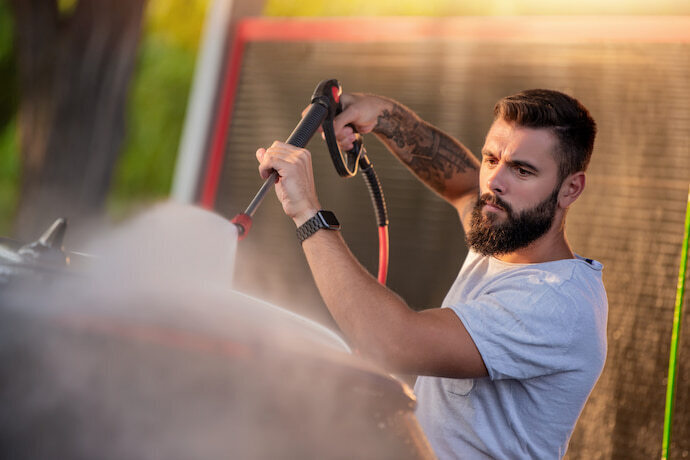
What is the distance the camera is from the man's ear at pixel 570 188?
165 centimetres

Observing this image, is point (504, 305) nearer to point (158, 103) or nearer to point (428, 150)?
point (428, 150)

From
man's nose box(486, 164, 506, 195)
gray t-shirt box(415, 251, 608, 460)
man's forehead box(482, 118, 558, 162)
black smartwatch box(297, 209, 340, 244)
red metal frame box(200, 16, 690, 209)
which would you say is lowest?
gray t-shirt box(415, 251, 608, 460)

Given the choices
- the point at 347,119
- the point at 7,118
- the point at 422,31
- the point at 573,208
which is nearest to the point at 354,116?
the point at 347,119

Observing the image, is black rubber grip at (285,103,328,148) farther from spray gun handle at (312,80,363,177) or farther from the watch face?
the watch face

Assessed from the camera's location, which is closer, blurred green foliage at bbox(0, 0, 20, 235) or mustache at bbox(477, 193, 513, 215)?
mustache at bbox(477, 193, 513, 215)

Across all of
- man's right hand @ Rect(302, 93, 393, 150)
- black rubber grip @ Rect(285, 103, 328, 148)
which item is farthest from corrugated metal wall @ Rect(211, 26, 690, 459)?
black rubber grip @ Rect(285, 103, 328, 148)

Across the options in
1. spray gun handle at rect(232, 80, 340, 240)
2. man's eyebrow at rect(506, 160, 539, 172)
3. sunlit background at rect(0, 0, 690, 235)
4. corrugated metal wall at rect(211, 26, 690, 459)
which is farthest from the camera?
sunlit background at rect(0, 0, 690, 235)

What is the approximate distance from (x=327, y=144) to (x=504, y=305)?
59 centimetres

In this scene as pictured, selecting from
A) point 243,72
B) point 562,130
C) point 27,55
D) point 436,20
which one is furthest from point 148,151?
point 562,130

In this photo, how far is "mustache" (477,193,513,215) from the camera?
1.61 metres

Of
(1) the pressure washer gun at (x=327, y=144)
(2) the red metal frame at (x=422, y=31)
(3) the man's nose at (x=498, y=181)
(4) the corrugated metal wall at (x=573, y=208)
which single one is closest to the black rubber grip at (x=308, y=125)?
(1) the pressure washer gun at (x=327, y=144)

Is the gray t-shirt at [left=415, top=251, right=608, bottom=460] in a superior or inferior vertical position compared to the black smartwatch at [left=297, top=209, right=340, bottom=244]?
inferior

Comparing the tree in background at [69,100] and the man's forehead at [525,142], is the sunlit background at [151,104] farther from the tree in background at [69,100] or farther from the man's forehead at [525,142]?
the man's forehead at [525,142]

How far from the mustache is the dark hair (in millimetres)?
148
